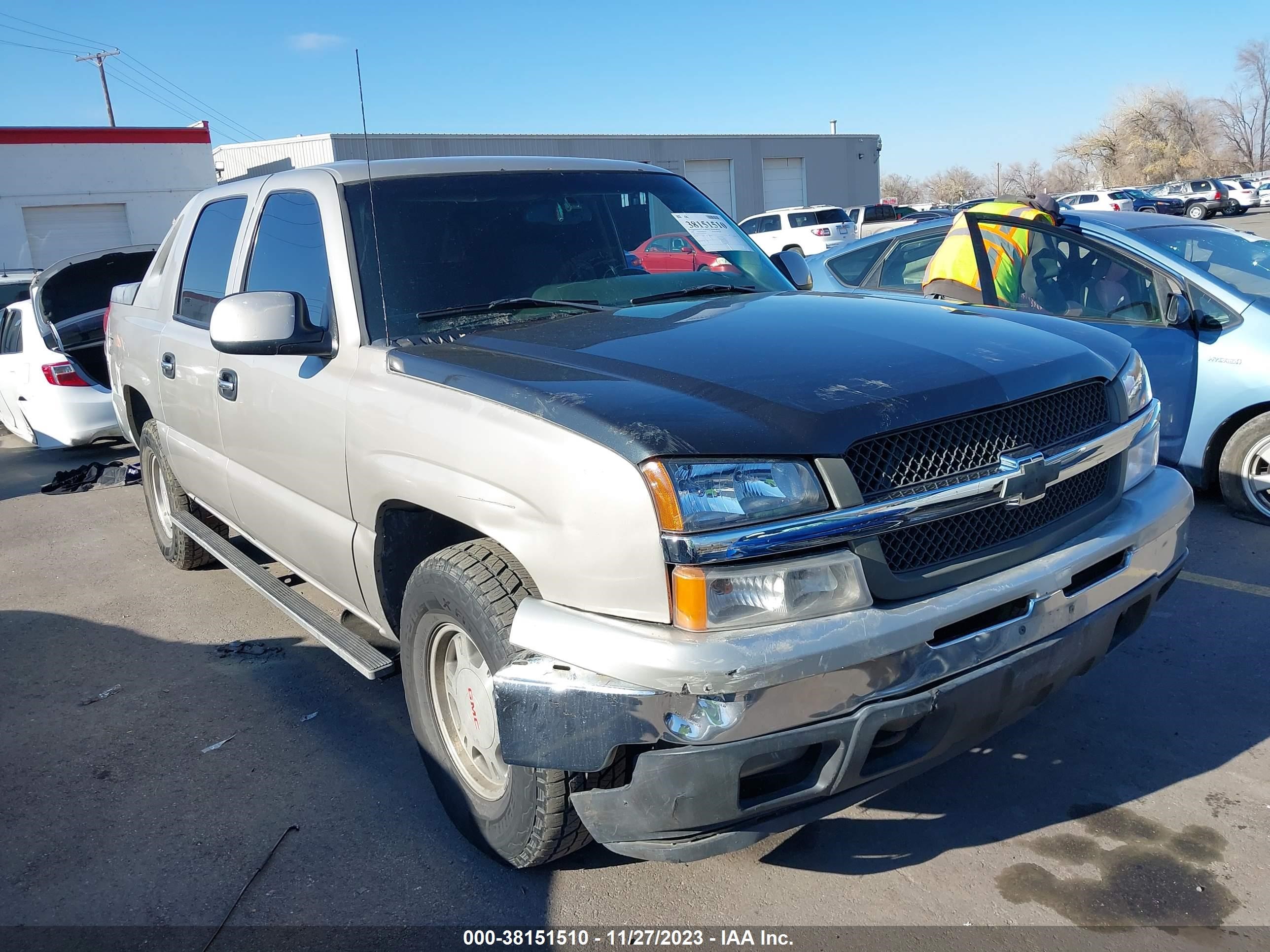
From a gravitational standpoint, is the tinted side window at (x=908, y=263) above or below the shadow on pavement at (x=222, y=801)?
above

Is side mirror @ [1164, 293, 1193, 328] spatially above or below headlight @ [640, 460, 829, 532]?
below

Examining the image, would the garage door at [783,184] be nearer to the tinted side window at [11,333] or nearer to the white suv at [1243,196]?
the white suv at [1243,196]

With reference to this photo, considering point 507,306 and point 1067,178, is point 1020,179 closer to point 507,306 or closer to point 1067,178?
point 1067,178

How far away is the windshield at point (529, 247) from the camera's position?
337cm

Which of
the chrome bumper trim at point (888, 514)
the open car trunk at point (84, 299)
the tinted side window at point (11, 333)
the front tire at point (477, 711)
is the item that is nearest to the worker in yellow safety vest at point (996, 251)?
the chrome bumper trim at point (888, 514)

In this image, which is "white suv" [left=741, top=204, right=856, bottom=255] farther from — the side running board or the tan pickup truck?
the tan pickup truck

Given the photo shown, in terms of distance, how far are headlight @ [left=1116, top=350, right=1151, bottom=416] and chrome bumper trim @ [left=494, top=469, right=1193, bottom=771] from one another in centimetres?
85

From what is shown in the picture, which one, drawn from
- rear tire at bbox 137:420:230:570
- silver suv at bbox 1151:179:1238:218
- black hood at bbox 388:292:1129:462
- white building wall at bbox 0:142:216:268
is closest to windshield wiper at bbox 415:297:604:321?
black hood at bbox 388:292:1129:462

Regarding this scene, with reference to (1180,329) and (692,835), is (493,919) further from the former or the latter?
(1180,329)

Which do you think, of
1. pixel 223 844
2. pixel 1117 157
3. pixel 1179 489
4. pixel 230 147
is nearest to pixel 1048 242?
pixel 1179 489

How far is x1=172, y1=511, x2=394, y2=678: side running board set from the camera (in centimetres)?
336

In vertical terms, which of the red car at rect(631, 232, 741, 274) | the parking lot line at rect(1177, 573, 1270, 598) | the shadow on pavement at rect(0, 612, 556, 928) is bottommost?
the shadow on pavement at rect(0, 612, 556, 928)

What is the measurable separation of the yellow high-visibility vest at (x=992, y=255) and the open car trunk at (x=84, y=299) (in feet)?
21.8

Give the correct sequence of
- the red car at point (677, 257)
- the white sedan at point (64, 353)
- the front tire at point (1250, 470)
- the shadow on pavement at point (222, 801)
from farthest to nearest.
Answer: the white sedan at point (64, 353), the front tire at point (1250, 470), the red car at point (677, 257), the shadow on pavement at point (222, 801)
